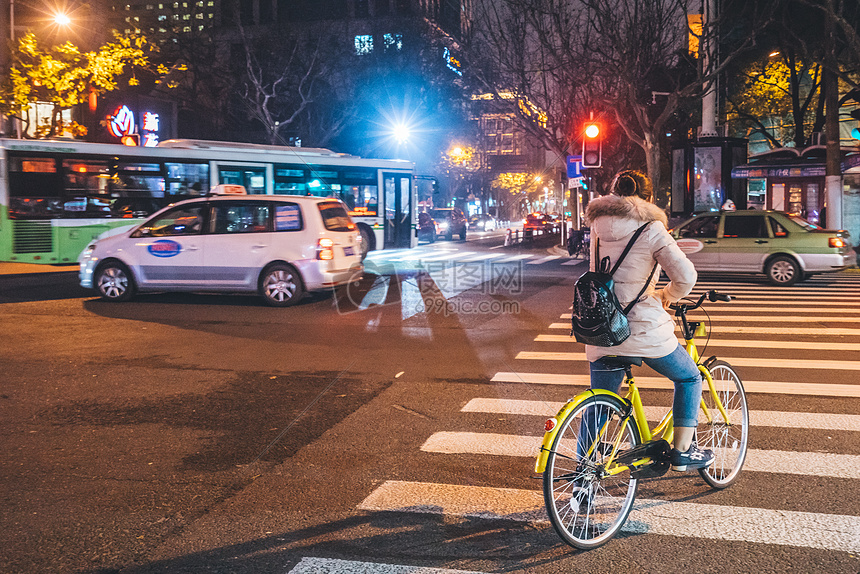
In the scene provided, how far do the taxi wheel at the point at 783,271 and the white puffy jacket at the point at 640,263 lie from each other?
1337 centimetres

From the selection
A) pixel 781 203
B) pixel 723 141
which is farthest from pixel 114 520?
pixel 781 203

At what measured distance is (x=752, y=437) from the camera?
5.39m

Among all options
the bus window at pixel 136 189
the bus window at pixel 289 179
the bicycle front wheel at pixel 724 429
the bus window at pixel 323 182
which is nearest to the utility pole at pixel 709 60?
the bus window at pixel 323 182

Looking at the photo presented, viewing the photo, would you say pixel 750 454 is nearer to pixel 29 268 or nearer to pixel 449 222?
pixel 29 268

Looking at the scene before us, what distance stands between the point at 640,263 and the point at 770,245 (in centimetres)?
1359

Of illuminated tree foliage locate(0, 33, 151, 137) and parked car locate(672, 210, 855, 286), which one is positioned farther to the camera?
illuminated tree foliage locate(0, 33, 151, 137)

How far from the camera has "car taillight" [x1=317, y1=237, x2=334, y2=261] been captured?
12586mm

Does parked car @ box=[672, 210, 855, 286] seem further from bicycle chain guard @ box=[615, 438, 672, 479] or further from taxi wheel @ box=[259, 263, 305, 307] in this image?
bicycle chain guard @ box=[615, 438, 672, 479]

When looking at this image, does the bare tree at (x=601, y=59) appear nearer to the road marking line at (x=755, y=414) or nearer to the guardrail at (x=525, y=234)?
the guardrail at (x=525, y=234)

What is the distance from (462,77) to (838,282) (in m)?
30.8

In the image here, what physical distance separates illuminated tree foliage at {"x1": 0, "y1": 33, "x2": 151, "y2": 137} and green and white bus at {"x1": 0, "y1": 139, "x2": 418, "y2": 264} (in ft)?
5.64

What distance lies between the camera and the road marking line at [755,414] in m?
5.64

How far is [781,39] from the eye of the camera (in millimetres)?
29047

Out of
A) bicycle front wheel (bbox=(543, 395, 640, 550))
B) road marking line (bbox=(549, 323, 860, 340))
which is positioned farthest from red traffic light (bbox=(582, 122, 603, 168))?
bicycle front wheel (bbox=(543, 395, 640, 550))
